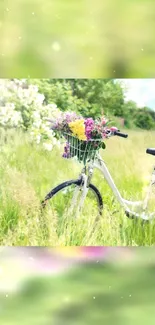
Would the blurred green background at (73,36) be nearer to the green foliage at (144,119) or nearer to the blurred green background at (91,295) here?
the green foliage at (144,119)

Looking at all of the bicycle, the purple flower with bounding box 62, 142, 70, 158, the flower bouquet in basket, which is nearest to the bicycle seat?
the bicycle

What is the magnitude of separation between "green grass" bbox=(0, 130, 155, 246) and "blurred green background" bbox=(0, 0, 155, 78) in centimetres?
31

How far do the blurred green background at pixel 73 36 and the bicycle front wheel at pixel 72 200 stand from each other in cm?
47

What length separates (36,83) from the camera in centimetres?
252

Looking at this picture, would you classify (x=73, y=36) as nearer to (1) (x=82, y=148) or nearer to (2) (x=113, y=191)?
(1) (x=82, y=148)

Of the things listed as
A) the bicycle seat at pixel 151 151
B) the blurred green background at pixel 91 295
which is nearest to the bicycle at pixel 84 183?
the bicycle seat at pixel 151 151

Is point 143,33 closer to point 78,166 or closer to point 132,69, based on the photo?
point 132,69

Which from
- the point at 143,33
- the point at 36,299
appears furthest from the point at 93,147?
the point at 36,299

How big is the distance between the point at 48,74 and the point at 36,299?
3.06 ft

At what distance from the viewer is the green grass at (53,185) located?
2531mm

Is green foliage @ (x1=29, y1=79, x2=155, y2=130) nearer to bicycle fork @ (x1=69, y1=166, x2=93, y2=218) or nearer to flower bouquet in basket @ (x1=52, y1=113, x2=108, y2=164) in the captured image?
flower bouquet in basket @ (x1=52, y1=113, x2=108, y2=164)

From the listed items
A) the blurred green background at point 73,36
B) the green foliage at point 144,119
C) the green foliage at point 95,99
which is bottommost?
the green foliage at point 144,119

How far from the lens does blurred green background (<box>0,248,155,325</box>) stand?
2406 mm

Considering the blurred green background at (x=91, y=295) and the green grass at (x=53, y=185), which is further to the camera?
the green grass at (x=53, y=185)
